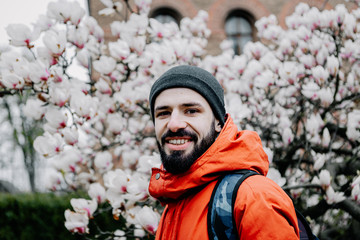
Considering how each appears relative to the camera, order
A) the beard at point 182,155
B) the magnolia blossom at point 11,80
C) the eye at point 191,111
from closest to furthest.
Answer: the beard at point 182,155 → the eye at point 191,111 → the magnolia blossom at point 11,80

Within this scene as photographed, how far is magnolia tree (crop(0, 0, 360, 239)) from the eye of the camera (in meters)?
1.88

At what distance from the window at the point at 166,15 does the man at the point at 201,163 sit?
285 inches

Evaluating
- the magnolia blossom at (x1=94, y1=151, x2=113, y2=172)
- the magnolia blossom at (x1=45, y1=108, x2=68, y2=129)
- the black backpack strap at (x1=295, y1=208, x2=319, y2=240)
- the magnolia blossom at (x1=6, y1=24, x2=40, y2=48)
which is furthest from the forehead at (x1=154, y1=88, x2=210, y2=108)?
the magnolia blossom at (x1=94, y1=151, x2=113, y2=172)

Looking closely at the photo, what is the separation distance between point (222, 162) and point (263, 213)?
0.25 meters

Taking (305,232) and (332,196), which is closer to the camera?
(305,232)

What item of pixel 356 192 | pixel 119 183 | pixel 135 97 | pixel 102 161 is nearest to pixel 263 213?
pixel 119 183

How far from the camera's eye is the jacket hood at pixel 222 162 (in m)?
1.03

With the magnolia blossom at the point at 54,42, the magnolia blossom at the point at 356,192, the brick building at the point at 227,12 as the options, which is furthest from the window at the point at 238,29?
the magnolia blossom at the point at 54,42

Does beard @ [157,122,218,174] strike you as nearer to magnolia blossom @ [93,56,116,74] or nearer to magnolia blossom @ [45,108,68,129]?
magnolia blossom @ [45,108,68,129]

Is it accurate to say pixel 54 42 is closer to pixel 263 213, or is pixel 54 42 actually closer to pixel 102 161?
pixel 102 161

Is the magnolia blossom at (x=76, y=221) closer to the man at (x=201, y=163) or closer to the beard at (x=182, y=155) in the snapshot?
the man at (x=201, y=163)

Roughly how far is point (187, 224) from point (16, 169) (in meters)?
20.9

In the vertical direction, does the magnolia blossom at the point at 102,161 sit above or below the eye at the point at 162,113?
below

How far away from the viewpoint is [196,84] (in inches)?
48.5
